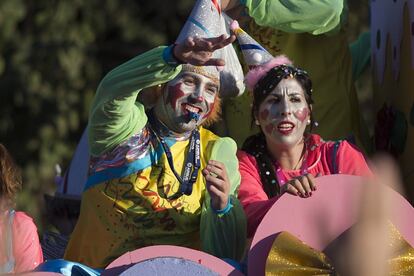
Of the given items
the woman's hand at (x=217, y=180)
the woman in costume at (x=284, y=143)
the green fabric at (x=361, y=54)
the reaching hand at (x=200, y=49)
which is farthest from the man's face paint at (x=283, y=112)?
the green fabric at (x=361, y=54)

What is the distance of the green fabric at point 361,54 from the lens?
5430 mm

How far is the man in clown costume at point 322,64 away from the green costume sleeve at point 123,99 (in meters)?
0.88

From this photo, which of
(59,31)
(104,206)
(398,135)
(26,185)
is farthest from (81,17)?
(104,206)

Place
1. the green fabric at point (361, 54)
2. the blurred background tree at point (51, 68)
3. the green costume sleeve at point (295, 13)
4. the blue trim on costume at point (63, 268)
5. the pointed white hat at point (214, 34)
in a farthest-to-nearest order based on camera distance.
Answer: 1. the blurred background tree at point (51, 68)
2. the green fabric at point (361, 54)
3. the green costume sleeve at point (295, 13)
4. the pointed white hat at point (214, 34)
5. the blue trim on costume at point (63, 268)

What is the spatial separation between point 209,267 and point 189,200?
1.60 ft

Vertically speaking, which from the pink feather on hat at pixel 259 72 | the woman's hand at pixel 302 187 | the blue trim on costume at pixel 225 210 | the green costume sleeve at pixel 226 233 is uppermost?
the pink feather on hat at pixel 259 72

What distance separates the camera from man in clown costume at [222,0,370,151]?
4.68 meters

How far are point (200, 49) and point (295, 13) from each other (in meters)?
Result: 1.13

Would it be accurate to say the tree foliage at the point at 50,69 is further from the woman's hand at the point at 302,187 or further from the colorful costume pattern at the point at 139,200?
the woman's hand at the point at 302,187

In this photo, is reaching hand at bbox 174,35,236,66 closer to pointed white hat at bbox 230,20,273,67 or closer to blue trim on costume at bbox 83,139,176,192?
blue trim on costume at bbox 83,139,176,192

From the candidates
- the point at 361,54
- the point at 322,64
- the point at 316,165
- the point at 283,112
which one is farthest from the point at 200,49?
the point at 361,54

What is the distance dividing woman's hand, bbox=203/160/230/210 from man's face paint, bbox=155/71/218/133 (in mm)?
263

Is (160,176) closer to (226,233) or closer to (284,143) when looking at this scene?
(226,233)

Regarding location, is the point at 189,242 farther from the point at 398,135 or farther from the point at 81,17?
the point at 81,17
